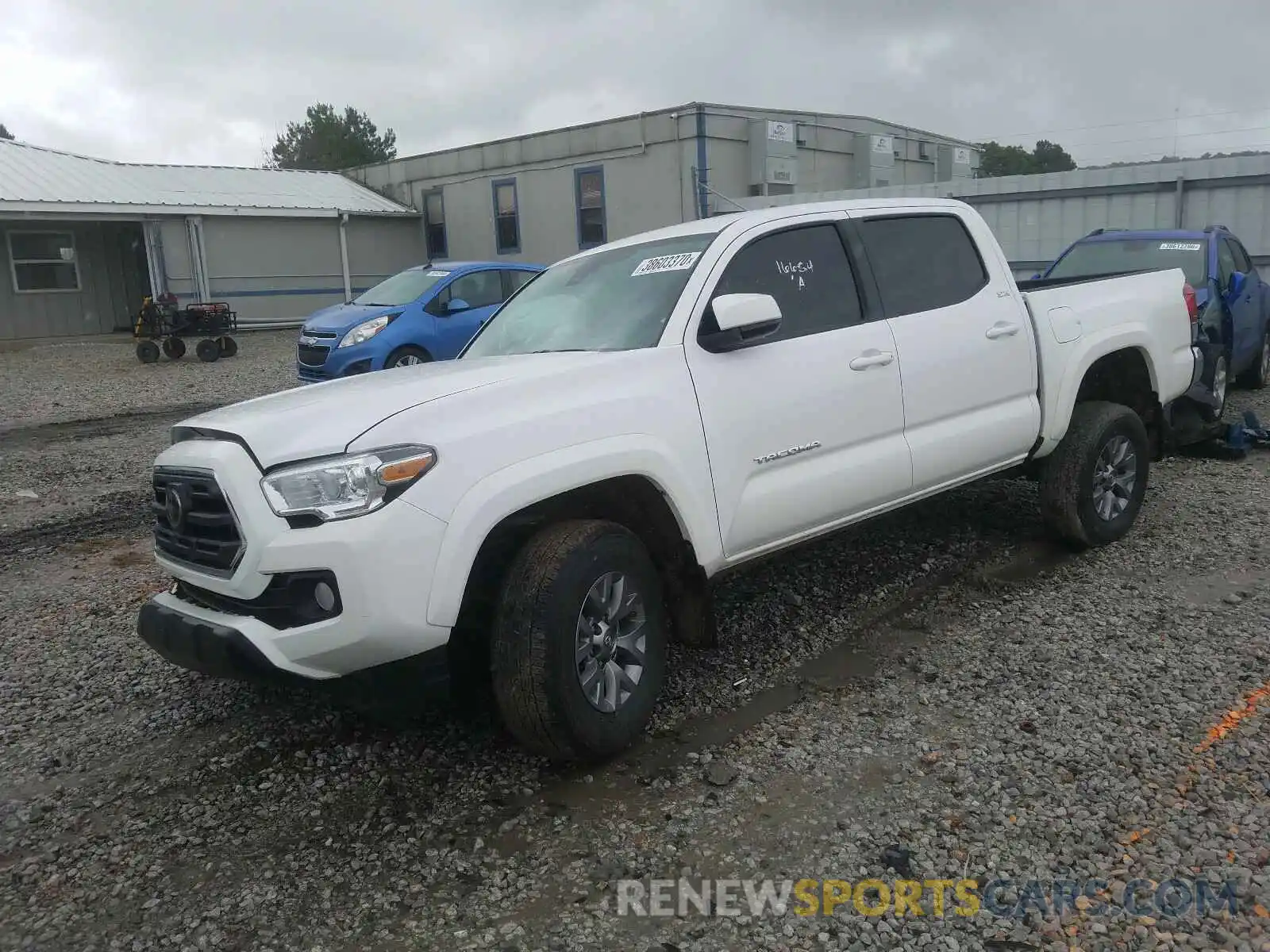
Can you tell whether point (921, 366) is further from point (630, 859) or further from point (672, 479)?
point (630, 859)

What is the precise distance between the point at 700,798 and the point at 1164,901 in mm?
1370

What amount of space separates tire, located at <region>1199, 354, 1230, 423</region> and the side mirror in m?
5.05

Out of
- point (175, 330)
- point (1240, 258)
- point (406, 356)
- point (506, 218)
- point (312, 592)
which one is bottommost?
point (312, 592)

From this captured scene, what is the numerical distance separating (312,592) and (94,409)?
11252 millimetres

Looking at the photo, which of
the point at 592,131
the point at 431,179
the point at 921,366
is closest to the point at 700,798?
the point at 921,366

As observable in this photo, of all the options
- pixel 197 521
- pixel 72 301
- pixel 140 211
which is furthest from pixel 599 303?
pixel 72 301

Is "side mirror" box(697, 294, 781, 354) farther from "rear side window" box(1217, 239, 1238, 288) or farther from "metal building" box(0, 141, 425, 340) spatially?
"metal building" box(0, 141, 425, 340)

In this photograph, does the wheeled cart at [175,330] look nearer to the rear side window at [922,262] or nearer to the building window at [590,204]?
the building window at [590,204]

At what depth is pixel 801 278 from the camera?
14.8ft

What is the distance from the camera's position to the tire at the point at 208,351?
705 inches

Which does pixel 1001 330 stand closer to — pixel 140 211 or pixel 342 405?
pixel 342 405

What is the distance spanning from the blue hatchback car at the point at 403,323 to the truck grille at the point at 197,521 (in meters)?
8.25

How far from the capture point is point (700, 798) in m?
3.43

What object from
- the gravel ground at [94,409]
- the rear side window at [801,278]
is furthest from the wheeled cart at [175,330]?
the rear side window at [801,278]
